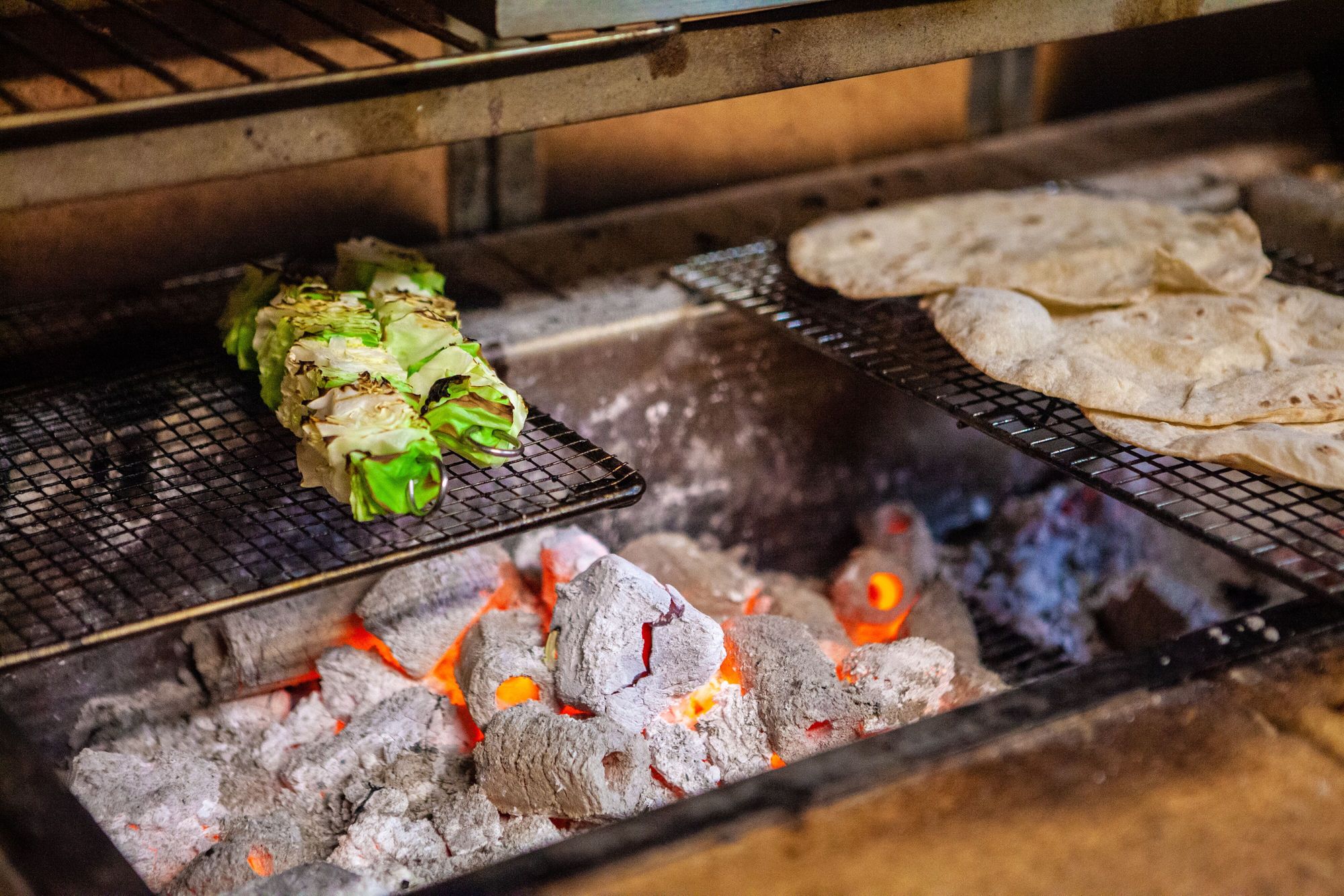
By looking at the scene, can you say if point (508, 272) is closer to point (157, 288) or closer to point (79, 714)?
point (157, 288)

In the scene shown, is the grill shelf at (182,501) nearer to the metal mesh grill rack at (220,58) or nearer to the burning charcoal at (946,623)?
the metal mesh grill rack at (220,58)

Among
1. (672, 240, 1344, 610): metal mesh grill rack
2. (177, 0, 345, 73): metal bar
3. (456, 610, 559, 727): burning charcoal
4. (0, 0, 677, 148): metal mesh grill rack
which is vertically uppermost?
(177, 0, 345, 73): metal bar

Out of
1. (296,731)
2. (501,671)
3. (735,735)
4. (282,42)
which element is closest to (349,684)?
(296,731)

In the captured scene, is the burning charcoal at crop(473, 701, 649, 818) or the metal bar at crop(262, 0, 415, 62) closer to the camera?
the metal bar at crop(262, 0, 415, 62)

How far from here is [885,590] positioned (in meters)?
3.16

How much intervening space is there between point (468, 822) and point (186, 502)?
0.81 m

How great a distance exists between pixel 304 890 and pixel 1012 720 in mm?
1134

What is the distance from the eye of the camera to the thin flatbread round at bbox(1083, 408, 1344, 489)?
2.09 meters

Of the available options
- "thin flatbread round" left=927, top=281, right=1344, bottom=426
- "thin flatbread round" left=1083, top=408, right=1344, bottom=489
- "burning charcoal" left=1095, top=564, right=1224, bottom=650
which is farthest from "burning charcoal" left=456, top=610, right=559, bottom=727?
"burning charcoal" left=1095, top=564, right=1224, bottom=650

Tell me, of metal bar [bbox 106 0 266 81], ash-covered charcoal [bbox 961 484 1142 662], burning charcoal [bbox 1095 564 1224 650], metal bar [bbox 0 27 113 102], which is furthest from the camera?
ash-covered charcoal [bbox 961 484 1142 662]

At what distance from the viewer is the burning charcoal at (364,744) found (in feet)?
7.88

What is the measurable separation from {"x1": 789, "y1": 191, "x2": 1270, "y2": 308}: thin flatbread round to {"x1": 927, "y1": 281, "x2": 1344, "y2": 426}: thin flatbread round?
65 millimetres

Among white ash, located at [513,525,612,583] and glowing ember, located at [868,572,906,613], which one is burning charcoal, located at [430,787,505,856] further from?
glowing ember, located at [868,572,906,613]

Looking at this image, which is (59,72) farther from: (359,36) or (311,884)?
(311,884)
